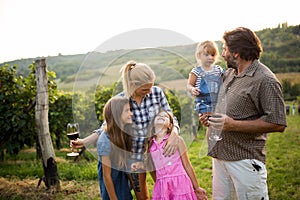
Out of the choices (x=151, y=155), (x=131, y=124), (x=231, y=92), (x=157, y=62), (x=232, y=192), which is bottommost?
(x=232, y=192)

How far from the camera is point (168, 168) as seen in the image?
2635mm

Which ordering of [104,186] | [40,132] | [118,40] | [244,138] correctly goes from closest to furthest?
[118,40], [244,138], [104,186], [40,132]

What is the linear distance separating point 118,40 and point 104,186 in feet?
4.23

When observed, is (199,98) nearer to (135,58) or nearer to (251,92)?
(251,92)

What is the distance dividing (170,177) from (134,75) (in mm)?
878

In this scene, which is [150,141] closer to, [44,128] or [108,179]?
[108,179]

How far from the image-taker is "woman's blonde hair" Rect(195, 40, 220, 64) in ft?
8.62

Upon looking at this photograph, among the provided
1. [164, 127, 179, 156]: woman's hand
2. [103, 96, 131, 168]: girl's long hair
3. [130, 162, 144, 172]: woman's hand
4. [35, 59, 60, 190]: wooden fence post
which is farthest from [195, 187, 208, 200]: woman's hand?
[35, 59, 60, 190]: wooden fence post

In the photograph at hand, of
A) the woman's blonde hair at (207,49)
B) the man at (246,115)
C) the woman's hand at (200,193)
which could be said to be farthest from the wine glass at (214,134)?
the woman's blonde hair at (207,49)

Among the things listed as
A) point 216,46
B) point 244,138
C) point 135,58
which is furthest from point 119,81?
point 244,138

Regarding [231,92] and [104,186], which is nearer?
[231,92]

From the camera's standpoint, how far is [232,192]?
2.64 metres

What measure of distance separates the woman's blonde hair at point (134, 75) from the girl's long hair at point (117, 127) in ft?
0.33

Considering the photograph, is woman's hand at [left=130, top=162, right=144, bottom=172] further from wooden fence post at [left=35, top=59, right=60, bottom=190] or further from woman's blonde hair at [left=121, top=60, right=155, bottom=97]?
wooden fence post at [left=35, top=59, right=60, bottom=190]
